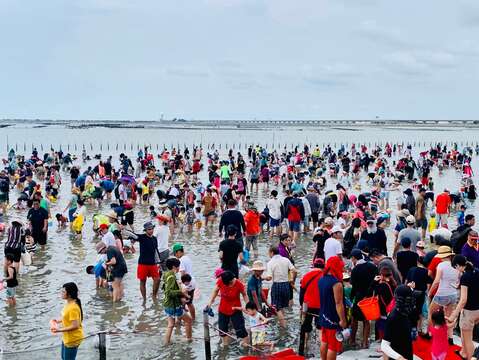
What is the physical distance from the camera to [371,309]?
327 inches

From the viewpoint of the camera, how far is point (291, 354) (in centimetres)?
831

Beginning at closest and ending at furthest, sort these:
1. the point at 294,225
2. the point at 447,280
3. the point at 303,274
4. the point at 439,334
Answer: the point at 439,334
the point at 447,280
the point at 303,274
the point at 294,225

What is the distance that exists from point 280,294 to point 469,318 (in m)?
2.91

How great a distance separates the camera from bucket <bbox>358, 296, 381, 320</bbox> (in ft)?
27.2

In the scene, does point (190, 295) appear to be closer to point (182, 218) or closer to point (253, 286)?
point (253, 286)

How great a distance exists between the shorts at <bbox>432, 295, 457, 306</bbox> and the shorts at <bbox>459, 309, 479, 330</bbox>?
0.63m

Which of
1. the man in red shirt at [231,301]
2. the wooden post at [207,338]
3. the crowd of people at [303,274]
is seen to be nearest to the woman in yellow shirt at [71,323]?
the crowd of people at [303,274]

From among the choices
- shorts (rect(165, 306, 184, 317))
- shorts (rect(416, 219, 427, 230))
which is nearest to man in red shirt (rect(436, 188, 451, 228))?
shorts (rect(416, 219, 427, 230))

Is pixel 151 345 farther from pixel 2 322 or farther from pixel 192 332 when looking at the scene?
pixel 2 322

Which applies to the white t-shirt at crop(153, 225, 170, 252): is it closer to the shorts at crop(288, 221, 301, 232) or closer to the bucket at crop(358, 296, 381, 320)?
the shorts at crop(288, 221, 301, 232)

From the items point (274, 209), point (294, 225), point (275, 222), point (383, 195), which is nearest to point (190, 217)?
point (275, 222)

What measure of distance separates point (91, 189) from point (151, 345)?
15.3 metres

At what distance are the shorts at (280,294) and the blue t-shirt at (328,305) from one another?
1.85m

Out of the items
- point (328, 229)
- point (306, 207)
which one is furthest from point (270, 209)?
point (328, 229)
